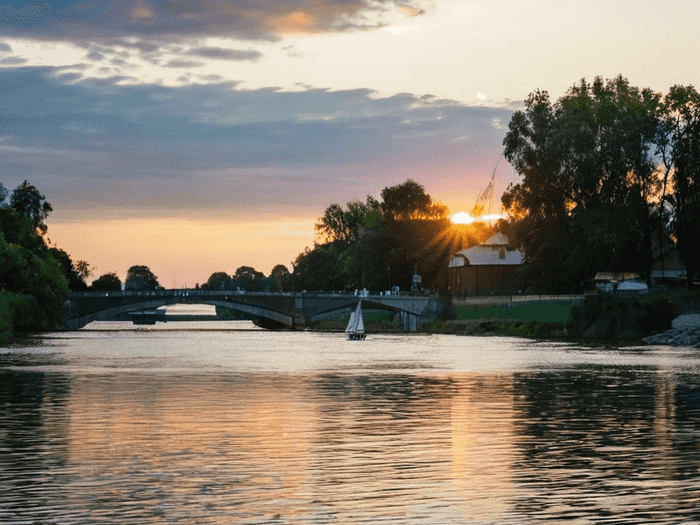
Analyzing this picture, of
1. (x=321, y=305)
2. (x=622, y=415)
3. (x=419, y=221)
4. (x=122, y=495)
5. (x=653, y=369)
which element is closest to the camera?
(x=122, y=495)

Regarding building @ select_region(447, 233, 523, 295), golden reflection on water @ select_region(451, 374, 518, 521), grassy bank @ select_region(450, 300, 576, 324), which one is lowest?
golden reflection on water @ select_region(451, 374, 518, 521)

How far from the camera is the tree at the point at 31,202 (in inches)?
7111

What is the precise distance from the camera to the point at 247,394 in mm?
45156

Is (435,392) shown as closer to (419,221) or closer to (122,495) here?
(122,495)

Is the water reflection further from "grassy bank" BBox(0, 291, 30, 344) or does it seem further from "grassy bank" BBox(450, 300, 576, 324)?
"grassy bank" BBox(450, 300, 576, 324)

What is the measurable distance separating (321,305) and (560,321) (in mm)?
60225

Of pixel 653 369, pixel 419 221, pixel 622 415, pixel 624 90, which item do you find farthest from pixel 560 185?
pixel 622 415

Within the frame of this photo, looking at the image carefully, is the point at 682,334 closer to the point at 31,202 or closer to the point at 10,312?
the point at 10,312

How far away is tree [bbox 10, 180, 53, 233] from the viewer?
593ft

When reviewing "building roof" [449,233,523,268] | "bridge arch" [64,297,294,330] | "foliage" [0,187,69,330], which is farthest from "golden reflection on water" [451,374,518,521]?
"bridge arch" [64,297,294,330]

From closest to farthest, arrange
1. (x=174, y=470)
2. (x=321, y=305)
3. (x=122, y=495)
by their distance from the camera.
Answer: (x=122, y=495)
(x=174, y=470)
(x=321, y=305)

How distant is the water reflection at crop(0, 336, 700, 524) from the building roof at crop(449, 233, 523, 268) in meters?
123

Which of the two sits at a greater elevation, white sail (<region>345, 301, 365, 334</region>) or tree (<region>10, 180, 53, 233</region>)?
tree (<region>10, 180, 53, 233</region>)

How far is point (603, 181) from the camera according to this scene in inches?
4555
